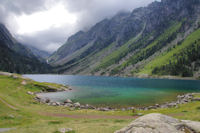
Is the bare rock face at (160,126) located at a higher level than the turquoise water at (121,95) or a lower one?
higher

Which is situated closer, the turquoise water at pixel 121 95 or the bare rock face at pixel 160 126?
the bare rock face at pixel 160 126

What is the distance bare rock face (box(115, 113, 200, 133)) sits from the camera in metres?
13.2

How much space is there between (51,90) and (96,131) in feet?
249

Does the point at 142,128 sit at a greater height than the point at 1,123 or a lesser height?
greater

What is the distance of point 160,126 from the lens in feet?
44.4

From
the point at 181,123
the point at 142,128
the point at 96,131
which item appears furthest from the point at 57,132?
the point at 181,123

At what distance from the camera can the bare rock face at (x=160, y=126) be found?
13.2 meters

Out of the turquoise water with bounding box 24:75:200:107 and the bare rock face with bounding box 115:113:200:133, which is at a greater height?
the bare rock face with bounding box 115:113:200:133

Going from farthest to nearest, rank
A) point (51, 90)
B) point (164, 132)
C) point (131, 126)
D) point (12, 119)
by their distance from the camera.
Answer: point (51, 90) → point (12, 119) → point (131, 126) → point (164, 132)

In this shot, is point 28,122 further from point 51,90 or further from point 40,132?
point 51,90

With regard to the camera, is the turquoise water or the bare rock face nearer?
the bare rock face

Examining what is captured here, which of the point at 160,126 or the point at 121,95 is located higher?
the point at 160,126

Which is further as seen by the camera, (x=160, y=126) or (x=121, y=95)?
(x=121, y=95)

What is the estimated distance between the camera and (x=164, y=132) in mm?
13000
